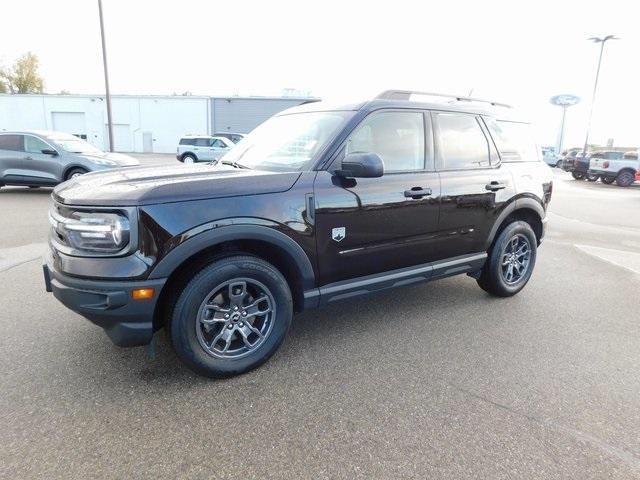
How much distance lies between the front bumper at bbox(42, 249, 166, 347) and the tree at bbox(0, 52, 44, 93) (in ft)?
243

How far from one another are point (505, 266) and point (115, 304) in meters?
3.64

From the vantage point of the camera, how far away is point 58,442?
2264 mm

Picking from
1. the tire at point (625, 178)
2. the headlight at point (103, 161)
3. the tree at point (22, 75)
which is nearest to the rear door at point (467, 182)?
the headlight at point (103, 161)

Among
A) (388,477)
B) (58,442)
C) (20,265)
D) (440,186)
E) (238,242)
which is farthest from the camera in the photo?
(20,265)

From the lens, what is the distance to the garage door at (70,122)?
40438 millimetres

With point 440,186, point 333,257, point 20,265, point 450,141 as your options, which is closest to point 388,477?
point 333,257

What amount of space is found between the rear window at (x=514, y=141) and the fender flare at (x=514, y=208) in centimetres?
42

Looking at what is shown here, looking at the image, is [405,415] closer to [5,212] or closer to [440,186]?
[440,186]

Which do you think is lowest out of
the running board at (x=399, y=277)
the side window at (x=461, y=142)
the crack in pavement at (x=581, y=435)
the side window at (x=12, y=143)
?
the crack in pavement at (x=581, y=435)

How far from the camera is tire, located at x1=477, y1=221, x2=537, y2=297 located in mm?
4301

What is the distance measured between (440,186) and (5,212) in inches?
343

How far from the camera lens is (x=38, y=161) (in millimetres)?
10906

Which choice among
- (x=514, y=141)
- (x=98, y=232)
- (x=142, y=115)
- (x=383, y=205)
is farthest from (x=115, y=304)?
(x=142, y=115)

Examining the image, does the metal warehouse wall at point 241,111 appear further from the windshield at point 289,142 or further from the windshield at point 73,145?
the windshield at point 289,142
